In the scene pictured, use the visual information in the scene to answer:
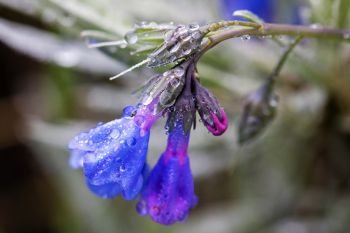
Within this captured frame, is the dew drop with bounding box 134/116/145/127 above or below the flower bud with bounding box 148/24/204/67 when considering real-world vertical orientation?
below

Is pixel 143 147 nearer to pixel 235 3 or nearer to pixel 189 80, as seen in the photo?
pixel 189 80

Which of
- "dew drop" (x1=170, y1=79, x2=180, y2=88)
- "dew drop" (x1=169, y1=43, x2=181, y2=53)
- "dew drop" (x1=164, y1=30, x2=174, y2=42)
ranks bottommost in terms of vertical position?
"dew drop" (x1=170, y1=79, x2=180, y2=88)

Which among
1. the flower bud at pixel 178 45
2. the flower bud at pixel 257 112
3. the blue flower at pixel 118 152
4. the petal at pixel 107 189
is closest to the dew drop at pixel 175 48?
the flower bud at pixel 178 45

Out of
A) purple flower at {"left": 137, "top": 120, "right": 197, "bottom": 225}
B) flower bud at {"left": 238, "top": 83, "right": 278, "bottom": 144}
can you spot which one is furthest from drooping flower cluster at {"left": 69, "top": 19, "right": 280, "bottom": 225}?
flower bud at {"left": 238, "top": 83, "right": 278, "bottom": 144}

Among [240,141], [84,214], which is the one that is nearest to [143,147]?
[240,141]

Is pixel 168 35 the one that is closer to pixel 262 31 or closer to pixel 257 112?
pixel 262 31

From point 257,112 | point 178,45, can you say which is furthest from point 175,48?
point 257,112

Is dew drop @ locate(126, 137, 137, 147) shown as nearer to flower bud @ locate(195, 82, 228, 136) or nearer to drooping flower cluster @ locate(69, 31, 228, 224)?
drooping flower cluster @ locate(69, 31, 228, 224)

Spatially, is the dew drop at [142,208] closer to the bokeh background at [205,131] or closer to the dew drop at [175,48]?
the dew drop at [175,48]
